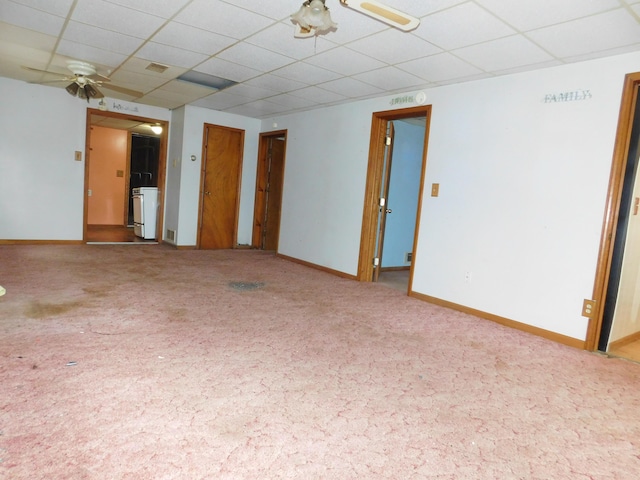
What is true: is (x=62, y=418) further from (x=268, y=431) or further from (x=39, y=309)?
(x=39, y=309)

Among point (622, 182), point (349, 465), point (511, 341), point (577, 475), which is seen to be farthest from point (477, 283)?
point (349, 465)

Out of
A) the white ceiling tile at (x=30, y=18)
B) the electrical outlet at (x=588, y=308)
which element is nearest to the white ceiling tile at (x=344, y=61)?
the white ceiling tile at (x=30, y=18)

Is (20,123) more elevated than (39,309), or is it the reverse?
(20,123)

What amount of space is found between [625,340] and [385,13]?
329 centimetres

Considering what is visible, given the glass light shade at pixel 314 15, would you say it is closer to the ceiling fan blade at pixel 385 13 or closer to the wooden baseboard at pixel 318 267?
the ceiling fan blade at pixel 385 13

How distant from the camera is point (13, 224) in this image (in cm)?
571

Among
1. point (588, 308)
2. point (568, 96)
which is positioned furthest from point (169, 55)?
point (588, 308)

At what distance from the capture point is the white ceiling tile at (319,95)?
4805 mm

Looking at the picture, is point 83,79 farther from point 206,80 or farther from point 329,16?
point 329,16

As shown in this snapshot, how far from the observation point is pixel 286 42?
339 cm

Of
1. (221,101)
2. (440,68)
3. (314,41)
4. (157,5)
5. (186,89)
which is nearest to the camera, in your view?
(157,5)

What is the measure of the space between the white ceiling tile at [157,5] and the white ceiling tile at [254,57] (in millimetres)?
686

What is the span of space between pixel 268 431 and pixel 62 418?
86cm

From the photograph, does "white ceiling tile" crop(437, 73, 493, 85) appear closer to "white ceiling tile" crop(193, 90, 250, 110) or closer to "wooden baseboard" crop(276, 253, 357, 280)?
"wooden baseboard" crop(276, 253, 357, 280)
